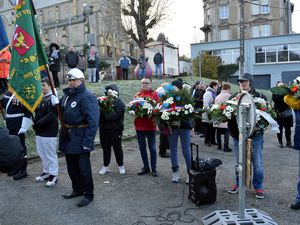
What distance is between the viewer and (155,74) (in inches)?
914

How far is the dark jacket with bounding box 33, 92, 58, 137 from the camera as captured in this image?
6.47 metres

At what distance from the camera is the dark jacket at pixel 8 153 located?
10.7 ft

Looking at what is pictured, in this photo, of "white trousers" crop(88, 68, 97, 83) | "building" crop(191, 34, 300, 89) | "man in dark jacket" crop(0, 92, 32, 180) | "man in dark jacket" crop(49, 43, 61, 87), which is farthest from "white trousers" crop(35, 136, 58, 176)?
"building" crop(191, 34, 300, 89)

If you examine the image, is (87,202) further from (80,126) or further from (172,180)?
(172,180)

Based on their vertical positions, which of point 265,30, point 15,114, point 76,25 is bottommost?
point 15,114

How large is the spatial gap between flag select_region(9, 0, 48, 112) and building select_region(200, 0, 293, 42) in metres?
47.3

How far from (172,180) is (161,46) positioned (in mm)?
18521

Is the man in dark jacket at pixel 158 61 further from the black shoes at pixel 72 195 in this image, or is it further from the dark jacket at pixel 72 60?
the black shoes at pixel 72 195

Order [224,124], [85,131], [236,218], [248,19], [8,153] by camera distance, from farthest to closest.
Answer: [248,19] < [224,124] < [85,131] < [236,218] < [8,153]

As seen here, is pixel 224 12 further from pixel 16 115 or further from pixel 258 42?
pixel 16 115

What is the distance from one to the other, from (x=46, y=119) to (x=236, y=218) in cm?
393

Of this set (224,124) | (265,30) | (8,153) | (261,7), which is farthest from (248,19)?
(8,153)

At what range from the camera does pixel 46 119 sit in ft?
21.2

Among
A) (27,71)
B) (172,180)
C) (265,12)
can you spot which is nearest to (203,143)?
(172,180)
